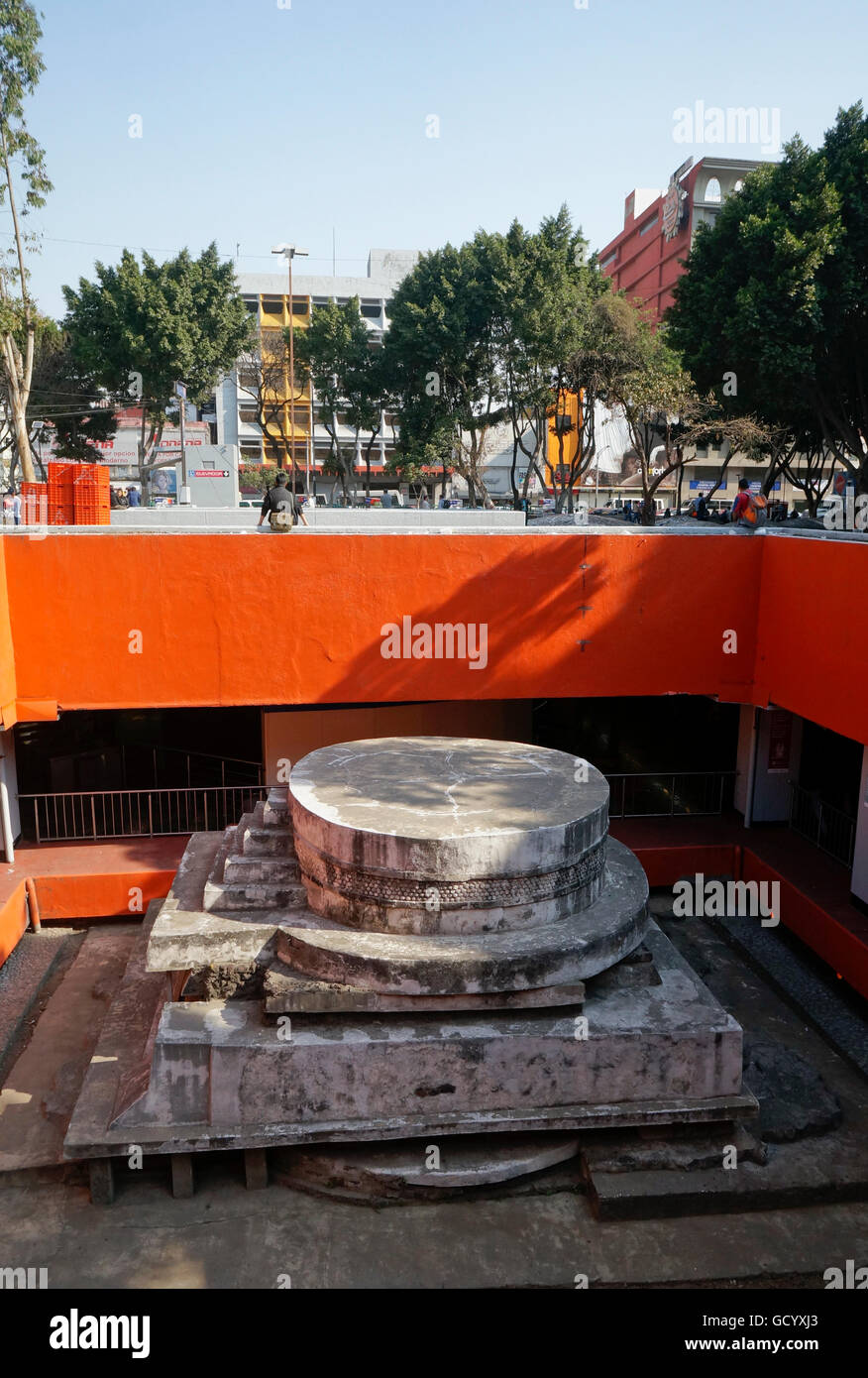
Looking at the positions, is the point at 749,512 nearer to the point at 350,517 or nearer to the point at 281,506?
the point at 350,517

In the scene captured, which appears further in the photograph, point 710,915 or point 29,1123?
point 710,915

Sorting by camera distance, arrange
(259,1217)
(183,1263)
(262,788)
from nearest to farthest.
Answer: (183,1263) → (259,1217) → (262,788)

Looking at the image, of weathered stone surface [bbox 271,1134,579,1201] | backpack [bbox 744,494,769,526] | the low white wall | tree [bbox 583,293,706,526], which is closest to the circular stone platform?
weathered stone surface [bbox 271,1134,579,1201]

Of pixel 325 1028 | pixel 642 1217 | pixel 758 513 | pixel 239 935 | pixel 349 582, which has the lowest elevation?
pixel 642 1217

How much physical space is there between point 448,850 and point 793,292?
54.9 ft

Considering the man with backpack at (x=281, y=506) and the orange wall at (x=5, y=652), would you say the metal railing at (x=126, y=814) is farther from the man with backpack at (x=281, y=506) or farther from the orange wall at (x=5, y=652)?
the man with backpack at (x=281, y=506)

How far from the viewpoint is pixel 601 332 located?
26031 mm

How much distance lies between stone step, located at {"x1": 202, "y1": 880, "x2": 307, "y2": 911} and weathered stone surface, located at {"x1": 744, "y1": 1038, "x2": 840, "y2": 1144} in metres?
4.07

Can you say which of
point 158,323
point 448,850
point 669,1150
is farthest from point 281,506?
point 158,323

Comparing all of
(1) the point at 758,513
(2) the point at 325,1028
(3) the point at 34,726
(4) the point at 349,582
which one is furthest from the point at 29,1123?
(1) the point at 758,513

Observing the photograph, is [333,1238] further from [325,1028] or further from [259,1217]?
[325,1028]

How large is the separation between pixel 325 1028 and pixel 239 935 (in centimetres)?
99

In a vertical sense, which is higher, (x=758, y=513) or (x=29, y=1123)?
(x=758, y=513)

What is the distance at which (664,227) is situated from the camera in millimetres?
45594
